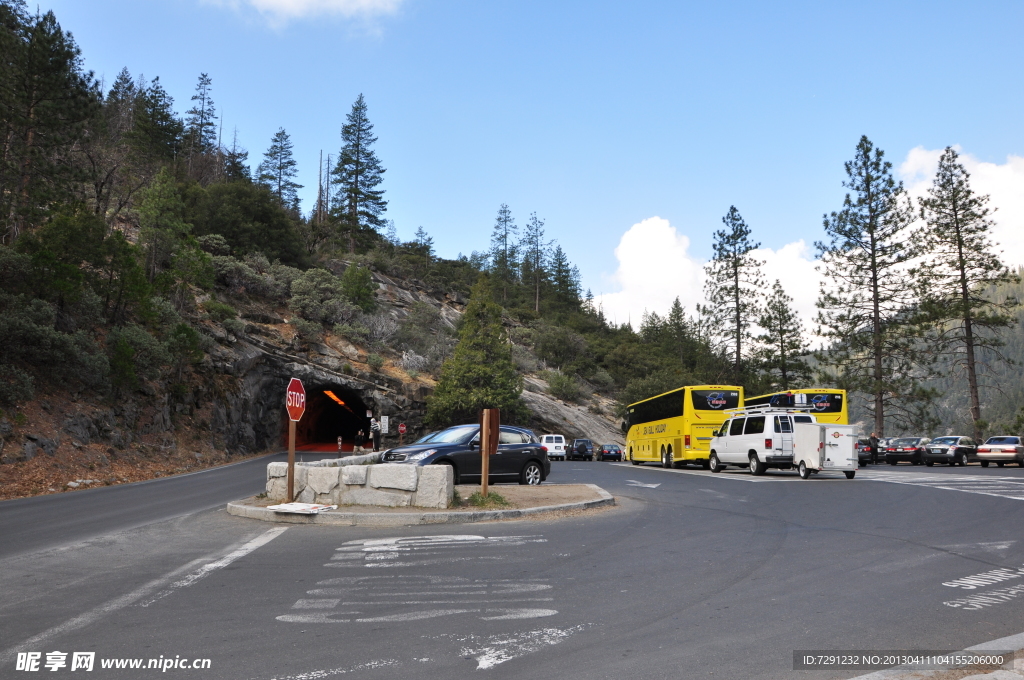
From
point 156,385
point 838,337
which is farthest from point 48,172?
point 838,337

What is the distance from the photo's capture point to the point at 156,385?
108 ft

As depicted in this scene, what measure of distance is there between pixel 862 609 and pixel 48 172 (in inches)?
1319

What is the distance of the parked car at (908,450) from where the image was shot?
1558 inches

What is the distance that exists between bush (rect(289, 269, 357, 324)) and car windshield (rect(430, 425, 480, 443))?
38812mm

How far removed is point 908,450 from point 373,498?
3830cm

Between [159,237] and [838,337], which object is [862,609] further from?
[838,337]

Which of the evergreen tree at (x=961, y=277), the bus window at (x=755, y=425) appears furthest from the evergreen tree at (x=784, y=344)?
the bus window at (x=755, y=425)

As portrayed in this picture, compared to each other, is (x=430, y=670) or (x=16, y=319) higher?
(x=16, y=319)

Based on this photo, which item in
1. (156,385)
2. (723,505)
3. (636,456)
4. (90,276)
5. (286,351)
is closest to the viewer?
(723,505)

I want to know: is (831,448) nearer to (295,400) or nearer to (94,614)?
(295,400)

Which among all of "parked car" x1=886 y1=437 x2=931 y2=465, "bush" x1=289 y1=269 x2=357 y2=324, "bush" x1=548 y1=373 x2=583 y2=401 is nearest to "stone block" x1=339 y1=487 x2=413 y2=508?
"parked car" x1=886 y1=437 x2=931 y2=465

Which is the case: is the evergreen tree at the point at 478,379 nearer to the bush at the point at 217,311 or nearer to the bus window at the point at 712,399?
the bush at the point at 217,311

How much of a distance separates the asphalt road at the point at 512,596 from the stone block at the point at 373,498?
1336mm

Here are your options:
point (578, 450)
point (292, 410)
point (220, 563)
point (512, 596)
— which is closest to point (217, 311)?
point (578, 450)
